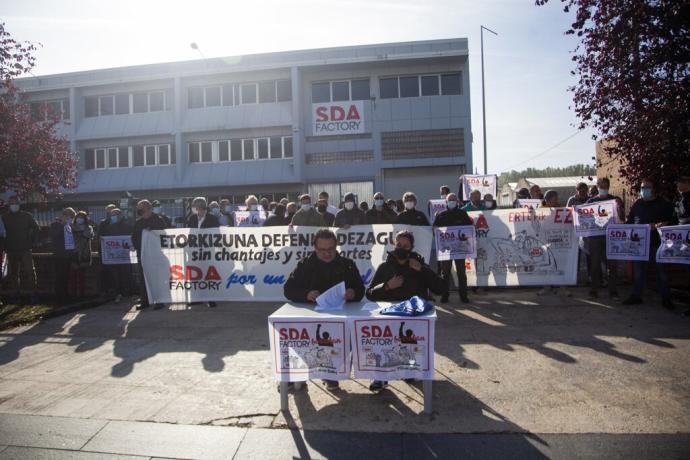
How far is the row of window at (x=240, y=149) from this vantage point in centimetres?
2855

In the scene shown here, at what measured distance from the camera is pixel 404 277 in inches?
199

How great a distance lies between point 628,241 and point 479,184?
6.69 m

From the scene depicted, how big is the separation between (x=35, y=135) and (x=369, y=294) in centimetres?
1154

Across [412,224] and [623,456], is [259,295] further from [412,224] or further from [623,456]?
[623,456]

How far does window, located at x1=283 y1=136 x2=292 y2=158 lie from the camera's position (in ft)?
93.4

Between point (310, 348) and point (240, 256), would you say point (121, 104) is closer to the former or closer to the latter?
point (240, 256)

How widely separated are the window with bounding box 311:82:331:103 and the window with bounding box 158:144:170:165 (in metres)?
9.89

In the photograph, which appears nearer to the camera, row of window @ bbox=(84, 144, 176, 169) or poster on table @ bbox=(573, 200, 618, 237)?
poster on table @ bbox=(573, 200, 618, 237)

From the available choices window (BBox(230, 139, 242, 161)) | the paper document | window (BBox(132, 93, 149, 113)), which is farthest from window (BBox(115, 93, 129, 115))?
the paper document

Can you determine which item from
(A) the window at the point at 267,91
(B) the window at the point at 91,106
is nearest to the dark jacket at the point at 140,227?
(A) the window at the point at 267,91

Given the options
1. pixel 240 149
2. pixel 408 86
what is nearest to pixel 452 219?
pixel 408 86

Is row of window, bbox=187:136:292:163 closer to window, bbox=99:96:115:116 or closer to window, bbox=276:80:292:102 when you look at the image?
window, bbox=276:80:292:102

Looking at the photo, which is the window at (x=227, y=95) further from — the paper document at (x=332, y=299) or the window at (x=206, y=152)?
the paper document at (x=332, y=299)

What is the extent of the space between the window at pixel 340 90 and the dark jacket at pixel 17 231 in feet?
67.6
